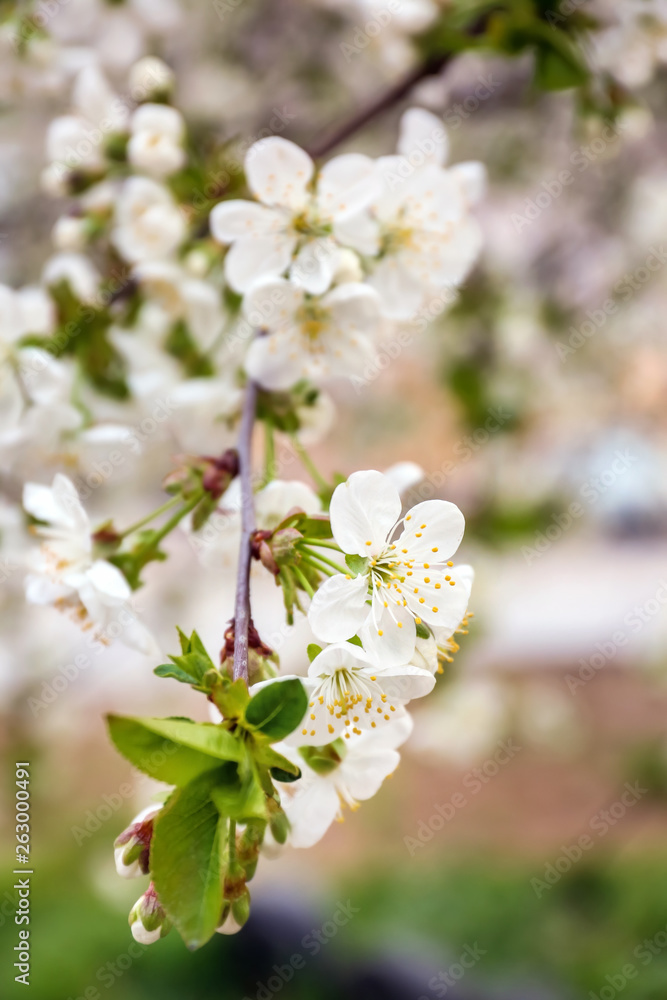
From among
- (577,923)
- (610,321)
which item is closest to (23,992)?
(577,923)

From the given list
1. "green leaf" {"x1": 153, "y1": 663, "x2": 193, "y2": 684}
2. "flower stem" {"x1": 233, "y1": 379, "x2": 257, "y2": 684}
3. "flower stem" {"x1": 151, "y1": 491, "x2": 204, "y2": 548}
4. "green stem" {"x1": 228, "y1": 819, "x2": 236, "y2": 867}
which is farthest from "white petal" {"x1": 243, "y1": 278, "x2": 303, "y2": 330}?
"green stem" {"x1": 228, "y1": 819, "x2": 236, "y2": 867}

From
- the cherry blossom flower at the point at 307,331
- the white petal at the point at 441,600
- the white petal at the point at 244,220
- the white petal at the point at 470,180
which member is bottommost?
the white petal at the point at 441,600

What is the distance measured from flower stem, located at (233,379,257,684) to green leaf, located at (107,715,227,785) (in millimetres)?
71

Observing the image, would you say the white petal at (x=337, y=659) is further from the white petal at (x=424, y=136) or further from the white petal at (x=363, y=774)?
the white petal at (x=424, y=136)

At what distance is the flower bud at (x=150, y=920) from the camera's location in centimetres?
61

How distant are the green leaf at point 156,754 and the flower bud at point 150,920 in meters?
0.11

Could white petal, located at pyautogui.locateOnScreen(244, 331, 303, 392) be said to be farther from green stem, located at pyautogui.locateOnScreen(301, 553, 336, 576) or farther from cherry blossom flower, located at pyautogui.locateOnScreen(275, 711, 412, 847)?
cherry blossom flower, located at pyautogui.locateOnScreen(275, 711, 412, 847)

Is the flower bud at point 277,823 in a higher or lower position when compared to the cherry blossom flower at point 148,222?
lower

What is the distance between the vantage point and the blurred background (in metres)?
2.28

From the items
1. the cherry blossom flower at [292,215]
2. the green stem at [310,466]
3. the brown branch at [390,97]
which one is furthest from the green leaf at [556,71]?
the green stem at [310,466]

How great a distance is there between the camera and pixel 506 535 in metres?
2.88

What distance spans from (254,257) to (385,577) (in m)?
0.43

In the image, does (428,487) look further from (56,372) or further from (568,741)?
(568,741)

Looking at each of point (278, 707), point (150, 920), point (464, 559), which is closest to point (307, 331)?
point (278, 707)
